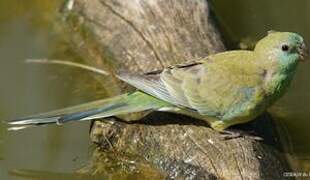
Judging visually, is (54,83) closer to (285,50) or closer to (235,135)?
(235,135)

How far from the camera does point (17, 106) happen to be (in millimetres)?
5953

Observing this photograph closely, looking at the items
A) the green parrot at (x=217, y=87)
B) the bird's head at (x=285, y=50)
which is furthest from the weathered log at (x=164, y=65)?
the bird's head at (x=285, y=50)

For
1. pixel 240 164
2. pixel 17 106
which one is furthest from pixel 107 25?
pixel 240 164

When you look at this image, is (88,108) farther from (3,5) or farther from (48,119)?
(3,5)

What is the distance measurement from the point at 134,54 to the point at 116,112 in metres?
0.80

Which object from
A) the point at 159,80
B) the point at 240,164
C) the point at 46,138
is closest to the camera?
the point at 240,164

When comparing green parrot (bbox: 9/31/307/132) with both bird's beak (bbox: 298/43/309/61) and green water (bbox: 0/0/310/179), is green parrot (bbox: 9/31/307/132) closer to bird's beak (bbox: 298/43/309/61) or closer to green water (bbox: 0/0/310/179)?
bird's beak (bbox: 298/43/309/61)

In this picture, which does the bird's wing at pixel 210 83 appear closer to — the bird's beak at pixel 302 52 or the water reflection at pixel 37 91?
the bird's beak at pixel 302 52

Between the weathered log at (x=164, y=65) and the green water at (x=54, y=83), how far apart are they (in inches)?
10.2

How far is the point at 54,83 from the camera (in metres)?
6.32

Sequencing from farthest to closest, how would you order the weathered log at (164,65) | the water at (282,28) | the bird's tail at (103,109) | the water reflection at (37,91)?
the water at (282,28) < the water reflection at (37,91) < the bird's tail at (103,109) < the weathered log at (164,65)

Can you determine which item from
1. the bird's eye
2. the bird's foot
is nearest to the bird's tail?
the bird's foot

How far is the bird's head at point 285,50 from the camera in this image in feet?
16.4

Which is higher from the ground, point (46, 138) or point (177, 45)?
point (177, 45)
